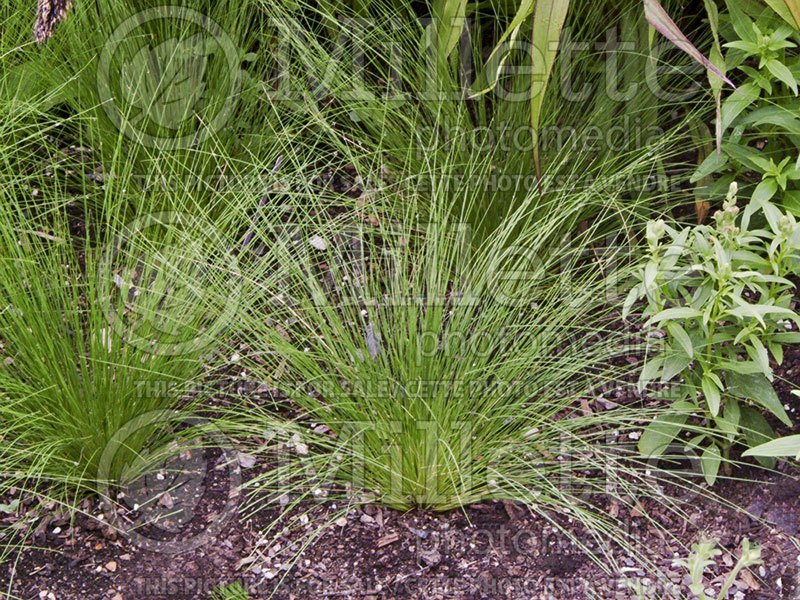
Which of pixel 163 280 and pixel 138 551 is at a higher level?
pixel 163 280

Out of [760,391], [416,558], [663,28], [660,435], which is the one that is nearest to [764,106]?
[663,28]

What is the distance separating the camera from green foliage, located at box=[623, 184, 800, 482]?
5.55 feet

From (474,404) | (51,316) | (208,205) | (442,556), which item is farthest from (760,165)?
(51,316)

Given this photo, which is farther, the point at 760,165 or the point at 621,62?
the point at 621,62

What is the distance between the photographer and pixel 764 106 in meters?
2.09

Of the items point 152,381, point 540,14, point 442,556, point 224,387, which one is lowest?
point 442,556

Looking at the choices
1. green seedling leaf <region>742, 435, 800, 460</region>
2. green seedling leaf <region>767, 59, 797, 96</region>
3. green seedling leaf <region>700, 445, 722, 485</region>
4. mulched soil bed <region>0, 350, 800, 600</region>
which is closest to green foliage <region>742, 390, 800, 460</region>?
green seedling leaf <region>742, 435, 800, 460</region>

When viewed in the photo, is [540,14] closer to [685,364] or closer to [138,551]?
[685,364]

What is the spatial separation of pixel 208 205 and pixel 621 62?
1.19 m

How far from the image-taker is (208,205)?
7.86ft

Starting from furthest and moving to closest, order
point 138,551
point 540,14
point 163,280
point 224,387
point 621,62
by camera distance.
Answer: point 621,62 < point 224,387 < point 163,280 < point 138,551 < point 540,14

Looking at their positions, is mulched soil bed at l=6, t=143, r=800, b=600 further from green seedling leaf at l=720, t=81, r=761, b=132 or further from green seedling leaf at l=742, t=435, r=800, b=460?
green seedling leaf at l=720, t=81, r=761, b=132

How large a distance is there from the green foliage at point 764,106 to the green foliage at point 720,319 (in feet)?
0.46

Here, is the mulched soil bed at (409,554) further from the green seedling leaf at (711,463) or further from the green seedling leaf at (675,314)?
the green seedling leaf at (675,314)
